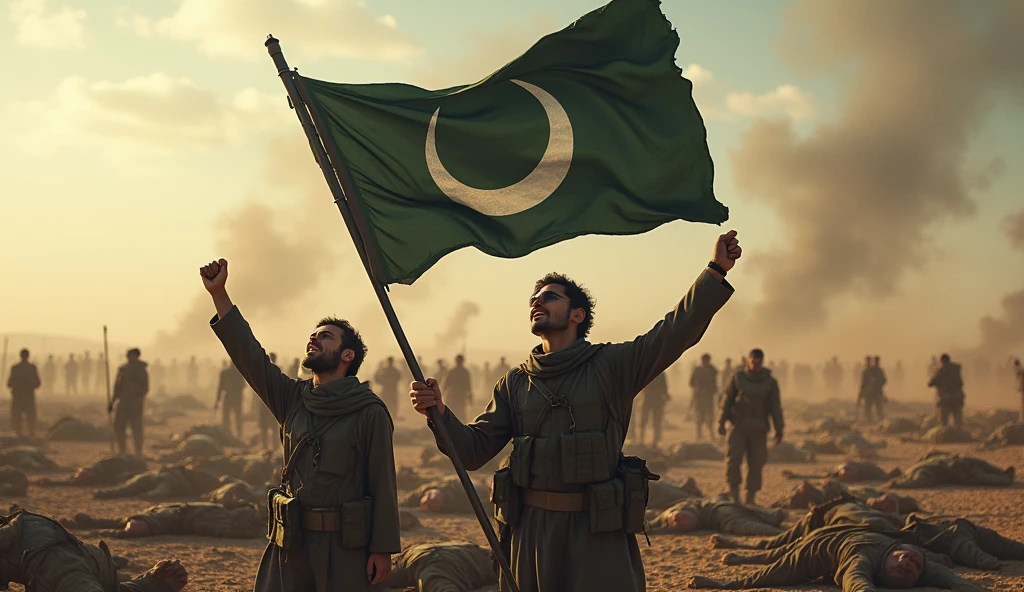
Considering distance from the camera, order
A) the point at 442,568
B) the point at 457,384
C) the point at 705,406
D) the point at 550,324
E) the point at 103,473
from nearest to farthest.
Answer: the point at 550,324, the point at 442,568, the point at 103,473, the point at 705,406, the point at 457,384

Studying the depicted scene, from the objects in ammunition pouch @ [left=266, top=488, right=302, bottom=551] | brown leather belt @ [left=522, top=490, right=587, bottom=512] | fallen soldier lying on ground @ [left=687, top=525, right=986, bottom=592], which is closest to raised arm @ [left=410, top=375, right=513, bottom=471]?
brown leather belt @ [left=522, top=490, right=587, bottom=512]

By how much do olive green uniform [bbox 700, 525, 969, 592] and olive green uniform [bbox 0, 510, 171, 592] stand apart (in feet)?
15.2

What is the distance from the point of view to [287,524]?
16.2 ft

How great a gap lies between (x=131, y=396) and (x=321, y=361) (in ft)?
46.9

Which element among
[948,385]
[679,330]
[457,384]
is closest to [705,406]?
[948,385]

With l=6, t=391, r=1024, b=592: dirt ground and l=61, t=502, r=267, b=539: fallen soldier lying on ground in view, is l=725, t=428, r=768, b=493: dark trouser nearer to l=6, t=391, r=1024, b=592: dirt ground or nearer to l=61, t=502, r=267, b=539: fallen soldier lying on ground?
l=6, t=391, r=1024, b=592: dirt ground

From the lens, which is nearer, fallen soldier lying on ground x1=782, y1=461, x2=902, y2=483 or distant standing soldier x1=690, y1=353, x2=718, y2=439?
fallen soldier lying on ground x1=782, y1=461, x2=902, y2=483

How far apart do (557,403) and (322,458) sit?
1.27 m

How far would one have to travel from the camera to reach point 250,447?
22656mm

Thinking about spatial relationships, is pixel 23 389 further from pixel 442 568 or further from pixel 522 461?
pixel 522 461

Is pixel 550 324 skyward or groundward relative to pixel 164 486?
skyward

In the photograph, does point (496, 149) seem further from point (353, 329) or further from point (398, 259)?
point (353, 329)

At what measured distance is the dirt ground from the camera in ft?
27.6

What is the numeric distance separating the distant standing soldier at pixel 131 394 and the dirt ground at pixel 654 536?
3.16 ft
